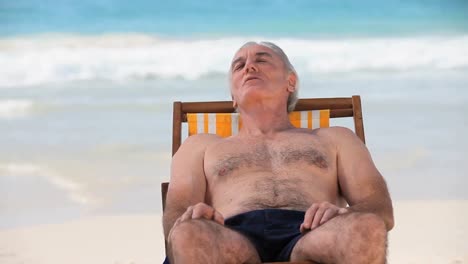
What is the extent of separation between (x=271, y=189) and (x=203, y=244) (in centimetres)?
59

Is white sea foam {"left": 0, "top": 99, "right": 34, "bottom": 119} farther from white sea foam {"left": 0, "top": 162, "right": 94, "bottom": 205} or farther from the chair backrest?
the chair backrest

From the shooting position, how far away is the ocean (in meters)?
5.11

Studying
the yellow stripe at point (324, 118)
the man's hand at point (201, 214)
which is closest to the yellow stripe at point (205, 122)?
the yellow stripe at point (324, 118)

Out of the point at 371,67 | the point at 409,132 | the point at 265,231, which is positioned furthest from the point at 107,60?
the point at 265,231

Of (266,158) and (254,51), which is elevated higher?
(254,51)

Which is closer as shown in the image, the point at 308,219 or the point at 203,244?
the point at 203,244

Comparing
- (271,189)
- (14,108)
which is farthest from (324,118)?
(14,108)

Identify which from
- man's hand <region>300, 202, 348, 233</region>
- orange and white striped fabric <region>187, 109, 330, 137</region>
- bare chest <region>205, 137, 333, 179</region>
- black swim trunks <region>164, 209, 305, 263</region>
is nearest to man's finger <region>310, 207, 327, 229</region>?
man's hand <region>300, 202, 348, 233</region>

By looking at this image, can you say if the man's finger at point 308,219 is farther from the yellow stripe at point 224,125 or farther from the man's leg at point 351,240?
the yellow stripe at point 224,125

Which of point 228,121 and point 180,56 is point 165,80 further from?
point 228,121

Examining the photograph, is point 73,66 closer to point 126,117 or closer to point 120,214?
point 126,117

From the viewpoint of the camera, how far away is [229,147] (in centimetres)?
262

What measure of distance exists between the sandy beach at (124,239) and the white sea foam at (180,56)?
1028 millimetres

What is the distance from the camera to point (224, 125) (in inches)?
117
